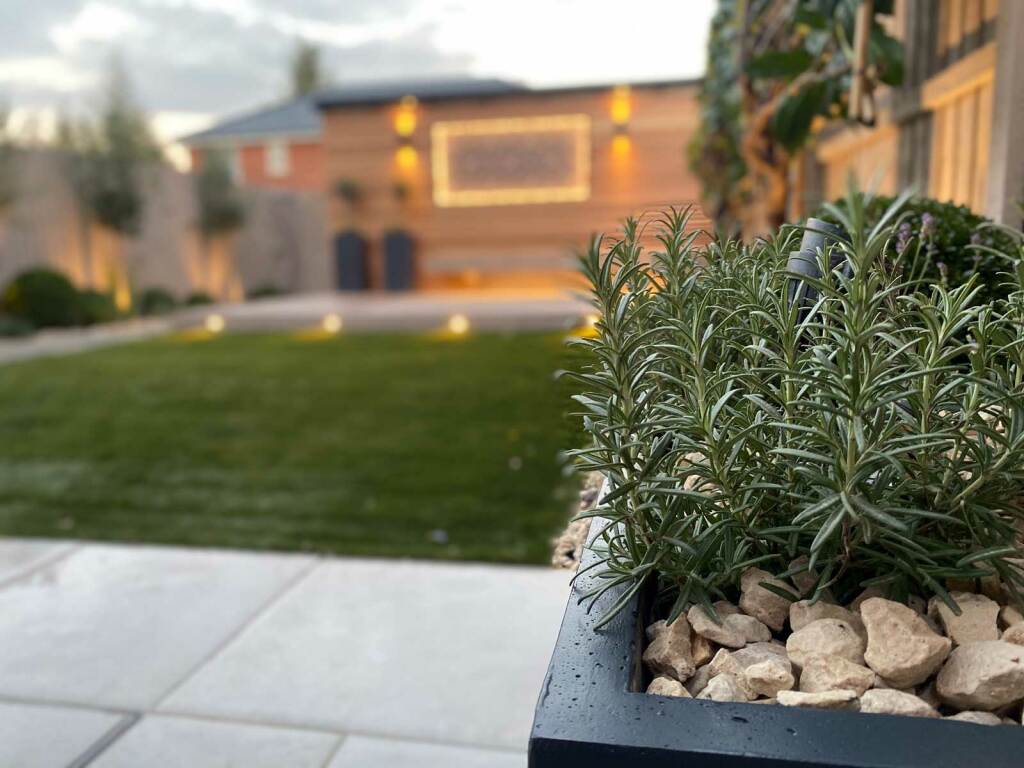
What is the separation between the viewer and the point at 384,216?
40.0ft

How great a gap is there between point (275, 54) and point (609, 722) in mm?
38658

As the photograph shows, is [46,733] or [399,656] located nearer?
[46,733]

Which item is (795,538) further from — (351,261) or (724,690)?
(351,261)

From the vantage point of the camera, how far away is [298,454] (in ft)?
13.5

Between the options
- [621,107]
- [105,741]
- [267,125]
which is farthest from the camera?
[267,125]

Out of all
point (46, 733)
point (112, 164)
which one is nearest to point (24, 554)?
point (46, 733)

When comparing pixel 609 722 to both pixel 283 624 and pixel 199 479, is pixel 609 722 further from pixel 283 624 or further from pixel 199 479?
pixel 199 479

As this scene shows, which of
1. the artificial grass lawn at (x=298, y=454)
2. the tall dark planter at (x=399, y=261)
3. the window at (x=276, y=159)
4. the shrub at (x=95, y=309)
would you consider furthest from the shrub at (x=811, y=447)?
the window at (x=276, y=159)

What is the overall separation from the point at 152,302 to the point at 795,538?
12.1 metres

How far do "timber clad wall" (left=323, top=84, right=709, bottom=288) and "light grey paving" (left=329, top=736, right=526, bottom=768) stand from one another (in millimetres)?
9785

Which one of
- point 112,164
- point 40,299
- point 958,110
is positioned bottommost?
point 40,299

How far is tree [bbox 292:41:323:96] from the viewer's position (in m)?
34.9

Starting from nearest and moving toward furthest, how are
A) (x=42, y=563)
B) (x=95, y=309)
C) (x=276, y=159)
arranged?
(x=42, y=563)
(x=95, y=309)
(x=276, y=159)

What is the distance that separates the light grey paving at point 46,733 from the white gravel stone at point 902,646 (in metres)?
1.63
